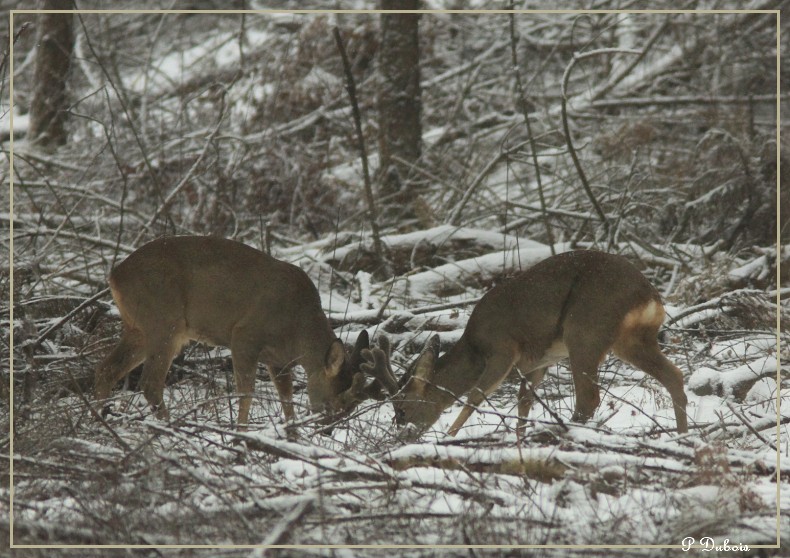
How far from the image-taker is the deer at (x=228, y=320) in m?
6.84

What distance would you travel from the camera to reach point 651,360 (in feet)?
21.4

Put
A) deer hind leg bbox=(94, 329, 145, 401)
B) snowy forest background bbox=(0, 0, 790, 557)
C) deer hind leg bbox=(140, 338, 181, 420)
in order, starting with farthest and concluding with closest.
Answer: deer hind leg bbox=(94, 329, 145, 401), deer hind leg bbox=(140, 338, 181, 420), snowy forest background bbox=(0, 0, 790, 557)

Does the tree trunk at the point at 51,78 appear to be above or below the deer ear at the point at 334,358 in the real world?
above

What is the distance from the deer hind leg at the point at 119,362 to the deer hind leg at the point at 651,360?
9.47 feet

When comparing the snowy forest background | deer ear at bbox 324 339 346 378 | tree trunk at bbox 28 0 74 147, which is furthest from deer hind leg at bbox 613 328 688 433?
tree trunk at bbox 28 0 74 147

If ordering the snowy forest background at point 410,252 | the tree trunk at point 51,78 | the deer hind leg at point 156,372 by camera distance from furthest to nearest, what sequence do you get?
the tree trunk at point 51,78 < the deer hind leg at point 156,372 < the snowy forest background at point 410,252

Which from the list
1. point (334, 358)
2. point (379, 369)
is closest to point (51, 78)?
point (334, 358)

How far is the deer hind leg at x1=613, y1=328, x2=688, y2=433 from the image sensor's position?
253 inches

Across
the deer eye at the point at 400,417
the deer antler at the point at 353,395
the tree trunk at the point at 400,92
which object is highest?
the tree trunk at the point at 400,92

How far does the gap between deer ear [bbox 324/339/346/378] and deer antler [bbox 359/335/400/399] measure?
0.17 meters

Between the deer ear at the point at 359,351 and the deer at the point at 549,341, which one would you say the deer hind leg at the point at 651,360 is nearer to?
the deer at the point at 549,341

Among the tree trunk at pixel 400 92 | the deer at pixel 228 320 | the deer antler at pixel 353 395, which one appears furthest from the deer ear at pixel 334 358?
the tree trunk at pixel 400 92

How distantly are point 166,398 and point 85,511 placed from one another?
341 cm

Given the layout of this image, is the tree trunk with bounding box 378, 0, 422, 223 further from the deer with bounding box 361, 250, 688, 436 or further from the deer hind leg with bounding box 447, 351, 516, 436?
the deer hind leg with bounding box 447, 351, 516, 436
